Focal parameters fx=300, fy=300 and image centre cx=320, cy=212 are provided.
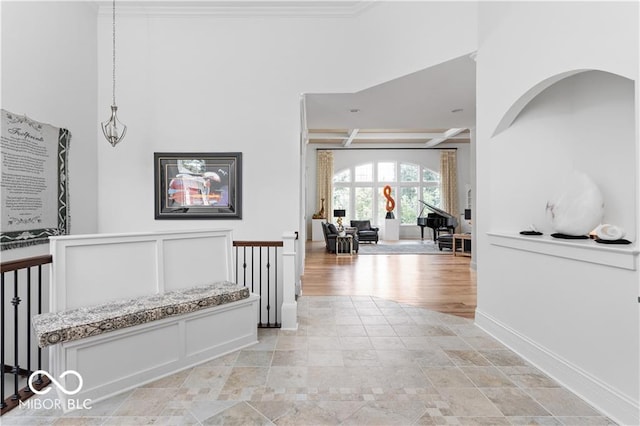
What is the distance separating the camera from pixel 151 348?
222 centimetres

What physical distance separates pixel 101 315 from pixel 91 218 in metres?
2.79

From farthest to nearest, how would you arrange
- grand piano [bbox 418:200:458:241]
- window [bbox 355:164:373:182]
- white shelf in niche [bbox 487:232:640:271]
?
window [bbox 355:164:373:182]
grand piano [bbox 418:200:458:241]
white shelf in niche [bbox 487:232:640:271]

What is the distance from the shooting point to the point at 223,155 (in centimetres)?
431

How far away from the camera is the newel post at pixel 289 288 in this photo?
Result: 3.16 metres

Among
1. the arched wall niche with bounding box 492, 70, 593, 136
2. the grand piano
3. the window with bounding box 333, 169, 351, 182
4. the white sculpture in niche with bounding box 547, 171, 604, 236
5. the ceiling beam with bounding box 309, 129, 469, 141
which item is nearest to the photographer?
the white sculpture in niche with bounding box 547, 171, 604, 236

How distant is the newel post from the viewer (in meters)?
3.16

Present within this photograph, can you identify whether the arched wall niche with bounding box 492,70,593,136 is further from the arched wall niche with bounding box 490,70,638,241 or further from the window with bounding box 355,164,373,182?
the window with bounding box 355,164,373,182

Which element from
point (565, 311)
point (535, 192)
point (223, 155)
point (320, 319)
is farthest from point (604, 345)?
point (223, 155)

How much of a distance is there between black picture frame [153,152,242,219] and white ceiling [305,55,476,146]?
5.39ft

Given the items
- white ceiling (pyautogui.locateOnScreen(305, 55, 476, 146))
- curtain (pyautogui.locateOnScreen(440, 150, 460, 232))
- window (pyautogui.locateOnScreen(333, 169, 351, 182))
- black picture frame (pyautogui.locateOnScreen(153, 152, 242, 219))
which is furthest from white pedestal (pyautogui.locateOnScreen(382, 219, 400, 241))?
black picture frame (pyautogui.locateOnScreen(153, 152, 242, 219))

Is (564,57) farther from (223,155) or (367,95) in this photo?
(223,155)

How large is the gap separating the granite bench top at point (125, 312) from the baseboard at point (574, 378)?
244cm

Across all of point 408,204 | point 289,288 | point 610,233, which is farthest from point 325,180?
point 610,233

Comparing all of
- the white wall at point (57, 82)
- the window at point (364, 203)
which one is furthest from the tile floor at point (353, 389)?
the window at point (364, 203)
